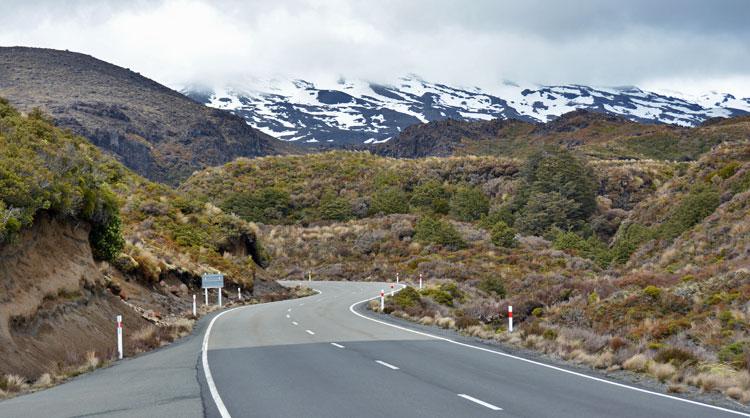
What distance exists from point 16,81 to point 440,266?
481ft

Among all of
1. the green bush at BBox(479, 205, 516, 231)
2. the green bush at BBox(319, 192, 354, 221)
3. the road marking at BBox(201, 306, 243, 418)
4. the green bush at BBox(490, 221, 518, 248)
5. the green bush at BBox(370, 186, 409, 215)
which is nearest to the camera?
the road marking at BBox(201, 306, 243, 418)

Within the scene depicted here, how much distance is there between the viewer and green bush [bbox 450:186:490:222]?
70625 mm

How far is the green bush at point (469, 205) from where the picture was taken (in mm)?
70625

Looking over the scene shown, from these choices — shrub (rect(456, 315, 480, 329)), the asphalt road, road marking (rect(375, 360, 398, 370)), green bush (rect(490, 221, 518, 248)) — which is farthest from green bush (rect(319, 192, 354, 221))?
road marking (rect(375, 360, 398, 370))

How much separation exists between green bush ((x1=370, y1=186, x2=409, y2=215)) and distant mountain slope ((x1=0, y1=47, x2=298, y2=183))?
84.2 meters

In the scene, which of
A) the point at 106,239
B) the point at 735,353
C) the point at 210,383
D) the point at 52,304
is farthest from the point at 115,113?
the point at 735,353

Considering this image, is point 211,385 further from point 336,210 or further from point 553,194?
point 336,210

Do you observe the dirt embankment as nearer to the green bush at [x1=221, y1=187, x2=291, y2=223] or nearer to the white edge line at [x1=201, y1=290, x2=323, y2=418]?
the white edge line at [x1=201, y1=290, x2=323, y2=418]

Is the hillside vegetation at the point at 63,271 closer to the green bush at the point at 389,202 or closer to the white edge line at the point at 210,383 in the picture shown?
the white edge line at the point at 210,383

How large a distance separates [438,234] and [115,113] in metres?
129

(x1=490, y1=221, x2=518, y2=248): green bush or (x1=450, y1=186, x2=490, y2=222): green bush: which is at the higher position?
(x1=450, y1=186, x2=490, y2=222): green bush

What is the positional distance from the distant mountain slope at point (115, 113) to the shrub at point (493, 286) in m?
123

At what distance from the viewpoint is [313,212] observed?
261ft

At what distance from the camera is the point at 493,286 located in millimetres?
37219
